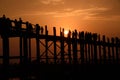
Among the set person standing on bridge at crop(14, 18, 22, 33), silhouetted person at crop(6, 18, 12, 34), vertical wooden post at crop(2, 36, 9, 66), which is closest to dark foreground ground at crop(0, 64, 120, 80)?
vertical wooden post at crop(2, 36, 9, 66)

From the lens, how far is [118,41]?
134 feet

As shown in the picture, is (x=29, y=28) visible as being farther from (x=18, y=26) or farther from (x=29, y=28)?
(x=18, y=26)

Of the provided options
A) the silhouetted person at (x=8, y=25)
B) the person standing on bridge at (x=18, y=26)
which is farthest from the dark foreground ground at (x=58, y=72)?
the person standing on bridge at (x=18, y=26)

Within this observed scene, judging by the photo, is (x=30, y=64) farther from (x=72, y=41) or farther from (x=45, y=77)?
(x=72, y=41)

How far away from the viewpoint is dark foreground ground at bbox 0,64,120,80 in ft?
62.3

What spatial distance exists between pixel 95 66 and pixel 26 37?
12856 millimetres

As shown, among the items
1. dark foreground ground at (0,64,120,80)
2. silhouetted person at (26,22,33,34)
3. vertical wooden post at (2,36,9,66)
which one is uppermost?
silhouetted person at (26,22,33,34)

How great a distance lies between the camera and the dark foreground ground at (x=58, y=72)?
747 inches

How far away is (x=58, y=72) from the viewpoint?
23.9 meters

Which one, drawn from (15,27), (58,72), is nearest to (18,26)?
(15,27)

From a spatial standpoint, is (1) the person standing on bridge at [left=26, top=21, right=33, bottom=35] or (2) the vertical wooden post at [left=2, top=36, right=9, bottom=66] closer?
(2) the vertical wooden post at [left=2, top=36, right=9, bottom=66]

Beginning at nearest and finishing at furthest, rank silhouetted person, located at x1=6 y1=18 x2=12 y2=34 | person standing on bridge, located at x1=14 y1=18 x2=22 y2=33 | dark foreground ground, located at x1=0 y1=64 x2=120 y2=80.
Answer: silhouetted person, located at x1=6 y1=18 x2=12 y2=34 → dark foreground ground, located at x1=0 y1=64 x2=120 y2=80 → person standing on bridge, located at x1=14 y1=18 x2=22 y2=33

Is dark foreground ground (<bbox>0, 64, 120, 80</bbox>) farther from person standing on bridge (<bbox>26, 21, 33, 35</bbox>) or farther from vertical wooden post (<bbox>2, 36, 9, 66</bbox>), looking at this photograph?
person standing on bridge (<bbox>26, 21, 33, 35</bbox>)

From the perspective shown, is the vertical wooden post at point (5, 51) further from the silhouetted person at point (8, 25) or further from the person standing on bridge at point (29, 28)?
the person standing on bridge at point (29, 28)
